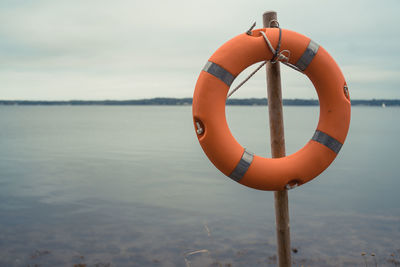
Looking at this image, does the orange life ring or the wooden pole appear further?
the wooden pole

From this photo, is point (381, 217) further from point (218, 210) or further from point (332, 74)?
point (332, 74)

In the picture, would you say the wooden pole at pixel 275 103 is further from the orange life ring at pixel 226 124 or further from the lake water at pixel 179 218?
the lake water at pixel 179 218

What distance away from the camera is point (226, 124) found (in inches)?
→ 86.3

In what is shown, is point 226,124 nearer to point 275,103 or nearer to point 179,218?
point 275,103

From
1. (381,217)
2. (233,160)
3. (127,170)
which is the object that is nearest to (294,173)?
(233,160)

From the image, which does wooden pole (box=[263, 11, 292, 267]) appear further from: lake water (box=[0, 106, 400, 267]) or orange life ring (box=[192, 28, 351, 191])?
lake water (box=[0, 106, 400, 267])

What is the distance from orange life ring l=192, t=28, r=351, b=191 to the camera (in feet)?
7.23

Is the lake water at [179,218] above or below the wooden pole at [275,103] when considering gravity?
below

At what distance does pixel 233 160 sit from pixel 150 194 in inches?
209

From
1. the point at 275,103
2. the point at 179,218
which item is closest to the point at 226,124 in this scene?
the point at 275,103

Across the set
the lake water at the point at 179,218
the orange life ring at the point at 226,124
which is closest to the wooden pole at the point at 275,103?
the orange life ring at the point at 226,124

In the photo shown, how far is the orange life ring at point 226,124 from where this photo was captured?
2205 mm

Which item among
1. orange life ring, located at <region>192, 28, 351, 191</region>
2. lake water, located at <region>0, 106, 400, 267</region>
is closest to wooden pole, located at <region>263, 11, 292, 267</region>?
orange life ring, located at <region>192, 28, 351, 191</region>

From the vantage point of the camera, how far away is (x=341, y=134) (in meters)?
2.29
